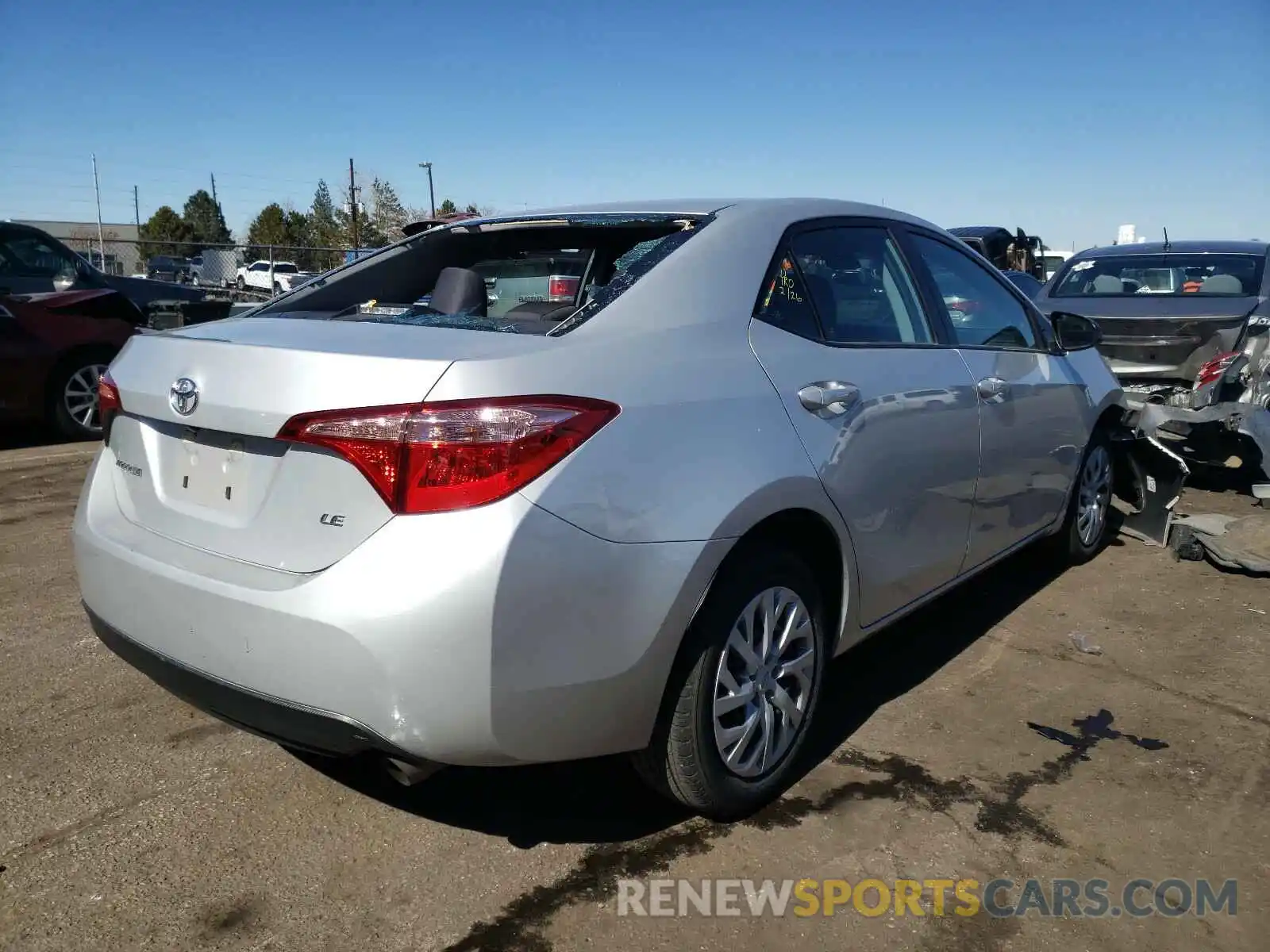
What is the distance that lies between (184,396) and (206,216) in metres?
80.3

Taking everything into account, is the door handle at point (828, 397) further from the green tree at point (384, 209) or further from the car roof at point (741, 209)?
the green tree at point (384, 209)

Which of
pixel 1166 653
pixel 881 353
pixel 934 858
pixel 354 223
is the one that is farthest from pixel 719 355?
pixel 354 223

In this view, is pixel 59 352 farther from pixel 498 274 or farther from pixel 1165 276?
pixel 1165 276

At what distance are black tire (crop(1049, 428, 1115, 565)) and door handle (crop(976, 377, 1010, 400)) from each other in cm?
115

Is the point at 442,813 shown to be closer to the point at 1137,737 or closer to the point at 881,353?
the point at 881,353

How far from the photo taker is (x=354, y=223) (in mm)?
51000

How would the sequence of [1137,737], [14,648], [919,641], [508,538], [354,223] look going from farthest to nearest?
[354,223]
[919,641]
[14,648]
[1137,737]
[508,538]

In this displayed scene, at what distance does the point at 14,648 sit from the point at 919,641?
354cm

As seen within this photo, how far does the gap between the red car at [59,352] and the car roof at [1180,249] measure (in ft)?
26.5

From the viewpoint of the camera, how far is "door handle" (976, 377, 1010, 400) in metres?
3.70

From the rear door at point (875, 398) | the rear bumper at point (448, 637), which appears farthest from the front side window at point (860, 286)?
the rear bumper at point (448, 637)

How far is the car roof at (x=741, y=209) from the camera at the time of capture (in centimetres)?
311

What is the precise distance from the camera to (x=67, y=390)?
328 inches

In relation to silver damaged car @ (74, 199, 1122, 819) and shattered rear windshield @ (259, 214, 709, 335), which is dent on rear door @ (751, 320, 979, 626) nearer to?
silver damaged car @ (74, 199, 1122, 819)
